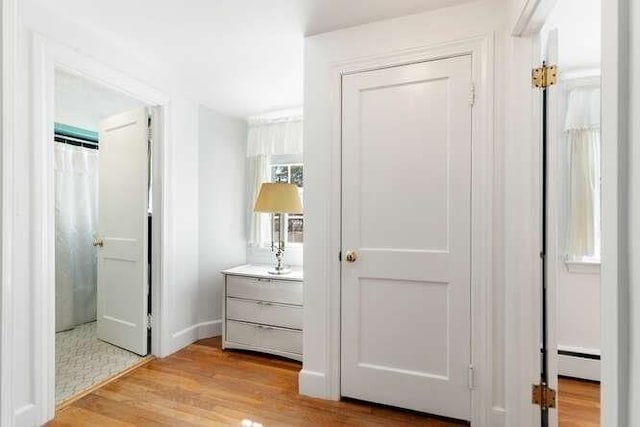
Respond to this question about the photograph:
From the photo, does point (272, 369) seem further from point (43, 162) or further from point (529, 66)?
point (529, 66)

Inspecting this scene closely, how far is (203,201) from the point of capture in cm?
326

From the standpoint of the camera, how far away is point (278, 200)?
113 inches

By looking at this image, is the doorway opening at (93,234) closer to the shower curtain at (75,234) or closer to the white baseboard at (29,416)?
the shower curtain at (75,234)

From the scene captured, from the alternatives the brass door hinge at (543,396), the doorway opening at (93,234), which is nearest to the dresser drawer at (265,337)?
the doorway opening at (93,234)

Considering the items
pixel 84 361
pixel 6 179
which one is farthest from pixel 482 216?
pixel 84 361

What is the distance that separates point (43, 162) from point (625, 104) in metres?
2.46

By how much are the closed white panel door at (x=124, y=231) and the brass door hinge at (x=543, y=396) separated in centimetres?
271

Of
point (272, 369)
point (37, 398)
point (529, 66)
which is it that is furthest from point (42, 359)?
point (529, 66)

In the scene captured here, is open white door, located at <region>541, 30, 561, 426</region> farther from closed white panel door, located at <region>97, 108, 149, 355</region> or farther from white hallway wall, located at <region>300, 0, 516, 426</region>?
closed white panel door, located at <region>97, 108, 149, 355</region>

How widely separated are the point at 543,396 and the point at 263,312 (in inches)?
77.5

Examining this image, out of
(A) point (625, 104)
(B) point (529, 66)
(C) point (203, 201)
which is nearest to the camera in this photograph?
(A) point (625, 104)

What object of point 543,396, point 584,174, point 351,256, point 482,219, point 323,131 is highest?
point 323,131

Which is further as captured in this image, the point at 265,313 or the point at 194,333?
the point at 194,333

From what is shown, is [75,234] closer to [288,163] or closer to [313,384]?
[288,163]
